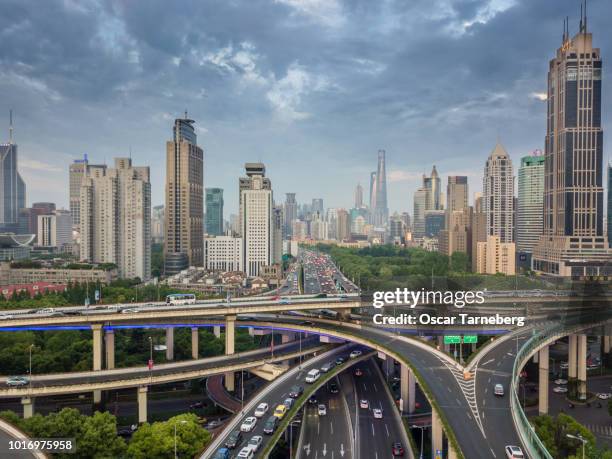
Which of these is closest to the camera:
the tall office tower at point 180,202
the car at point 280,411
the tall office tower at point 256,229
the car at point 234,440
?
the car at point 234,440

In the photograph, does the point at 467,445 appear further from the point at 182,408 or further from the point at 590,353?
the point at 590,353

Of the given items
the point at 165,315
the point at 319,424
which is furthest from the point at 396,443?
the point at 165,315

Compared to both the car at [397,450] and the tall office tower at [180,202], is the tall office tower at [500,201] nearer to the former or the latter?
the tall office tower at [180,202]

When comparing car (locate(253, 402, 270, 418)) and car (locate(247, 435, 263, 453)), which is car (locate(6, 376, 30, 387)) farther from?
car (locate(247, 435, 263, 453))

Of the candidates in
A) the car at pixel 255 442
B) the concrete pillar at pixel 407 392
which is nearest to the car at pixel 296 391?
the car at pixel 255 442

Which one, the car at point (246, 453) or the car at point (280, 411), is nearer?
the car at point (246, 453)

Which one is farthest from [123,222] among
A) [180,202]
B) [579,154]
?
[579,154]

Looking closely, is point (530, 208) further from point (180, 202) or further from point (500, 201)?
point (180, 202)
